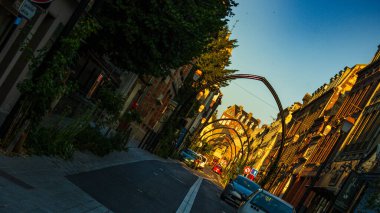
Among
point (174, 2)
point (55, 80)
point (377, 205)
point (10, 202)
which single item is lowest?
point (10, 202)

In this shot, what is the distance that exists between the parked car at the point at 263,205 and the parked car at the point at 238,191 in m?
7.99

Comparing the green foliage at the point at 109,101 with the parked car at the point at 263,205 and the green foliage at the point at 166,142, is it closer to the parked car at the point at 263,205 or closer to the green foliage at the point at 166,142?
the parked car at the point at 263,205

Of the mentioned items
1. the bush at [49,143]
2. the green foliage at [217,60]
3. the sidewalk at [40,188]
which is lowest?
the sidewalk at [40,188]

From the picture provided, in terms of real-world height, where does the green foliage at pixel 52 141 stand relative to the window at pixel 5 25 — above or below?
below

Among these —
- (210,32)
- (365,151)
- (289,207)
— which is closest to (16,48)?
(210,32)

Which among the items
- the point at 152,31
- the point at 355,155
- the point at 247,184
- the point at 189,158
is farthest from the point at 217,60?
the point at 152,31

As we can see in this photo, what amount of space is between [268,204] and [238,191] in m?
8.90

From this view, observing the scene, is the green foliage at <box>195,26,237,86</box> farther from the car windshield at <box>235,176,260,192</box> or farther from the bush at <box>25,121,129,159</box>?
the bush at <box>25,121,129,159</box>

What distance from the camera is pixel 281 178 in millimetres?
48969

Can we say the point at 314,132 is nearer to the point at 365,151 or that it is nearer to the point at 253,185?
the point at 365,151

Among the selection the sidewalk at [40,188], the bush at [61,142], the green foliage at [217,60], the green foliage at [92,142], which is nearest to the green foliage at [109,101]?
the green foliage at [92,142]

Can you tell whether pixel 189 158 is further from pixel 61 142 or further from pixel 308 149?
pixel 61 142

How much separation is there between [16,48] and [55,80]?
510cm

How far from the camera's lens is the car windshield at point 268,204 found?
1512cm
